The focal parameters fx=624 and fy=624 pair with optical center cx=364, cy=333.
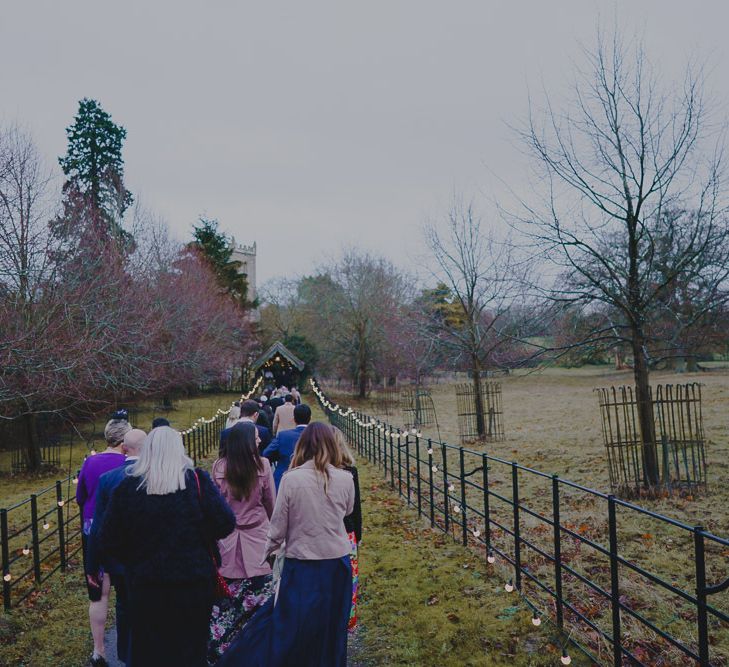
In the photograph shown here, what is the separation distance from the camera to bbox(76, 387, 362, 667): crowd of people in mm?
3330

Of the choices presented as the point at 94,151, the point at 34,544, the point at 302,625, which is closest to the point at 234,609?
the point at 302,625

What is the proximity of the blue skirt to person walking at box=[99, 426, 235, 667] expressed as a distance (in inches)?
14.7

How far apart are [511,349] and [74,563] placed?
12008 mm

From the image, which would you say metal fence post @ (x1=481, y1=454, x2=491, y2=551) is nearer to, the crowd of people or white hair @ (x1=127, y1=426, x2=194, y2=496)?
the crowd of people

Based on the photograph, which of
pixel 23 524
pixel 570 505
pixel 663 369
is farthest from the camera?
pixel 663 369

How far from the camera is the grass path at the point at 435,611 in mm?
4879

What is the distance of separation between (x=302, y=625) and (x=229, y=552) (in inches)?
38.0

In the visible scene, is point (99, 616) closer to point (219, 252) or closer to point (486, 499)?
point (486, 499)

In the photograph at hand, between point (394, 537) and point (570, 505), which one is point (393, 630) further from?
point (570, 505)

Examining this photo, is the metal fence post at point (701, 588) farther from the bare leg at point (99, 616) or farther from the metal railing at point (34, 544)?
the metal railing at point (34, 544)

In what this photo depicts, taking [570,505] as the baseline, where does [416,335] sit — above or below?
above

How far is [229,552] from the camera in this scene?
4387 millimetres

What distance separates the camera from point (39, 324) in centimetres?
1401

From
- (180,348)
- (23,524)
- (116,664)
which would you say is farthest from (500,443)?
(180,348)
